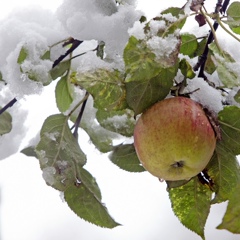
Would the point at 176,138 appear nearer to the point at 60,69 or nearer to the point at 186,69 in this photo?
the point at 186,69

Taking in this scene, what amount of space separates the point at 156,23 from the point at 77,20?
18 centimetres

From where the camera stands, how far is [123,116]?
785 mm

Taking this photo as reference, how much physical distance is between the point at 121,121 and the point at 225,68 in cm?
20

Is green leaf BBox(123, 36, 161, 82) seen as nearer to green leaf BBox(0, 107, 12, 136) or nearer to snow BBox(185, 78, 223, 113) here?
snow BBox(185, 78, 223, 113)

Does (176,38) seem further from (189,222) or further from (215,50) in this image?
Result: (189,222)

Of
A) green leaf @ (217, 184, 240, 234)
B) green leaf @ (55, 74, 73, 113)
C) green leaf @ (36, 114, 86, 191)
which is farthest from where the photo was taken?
green leaf @ (55, 74, 73, 113)

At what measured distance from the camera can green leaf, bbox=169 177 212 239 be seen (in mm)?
Answer: 779

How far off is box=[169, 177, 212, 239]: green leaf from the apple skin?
0.32ft

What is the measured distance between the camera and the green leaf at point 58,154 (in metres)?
0.75

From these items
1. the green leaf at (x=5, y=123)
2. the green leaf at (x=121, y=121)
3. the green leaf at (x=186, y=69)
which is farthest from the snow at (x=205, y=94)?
the green leaf at (x=5, y=123)

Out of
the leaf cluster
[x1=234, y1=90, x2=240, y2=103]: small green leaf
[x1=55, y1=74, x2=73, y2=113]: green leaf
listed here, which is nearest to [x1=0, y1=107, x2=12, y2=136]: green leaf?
the leaf cluster

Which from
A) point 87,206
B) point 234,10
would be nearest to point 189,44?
point 234,10

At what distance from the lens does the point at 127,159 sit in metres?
0.82

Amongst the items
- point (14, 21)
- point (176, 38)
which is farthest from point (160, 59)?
point (14, 21)
